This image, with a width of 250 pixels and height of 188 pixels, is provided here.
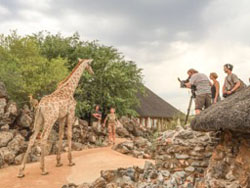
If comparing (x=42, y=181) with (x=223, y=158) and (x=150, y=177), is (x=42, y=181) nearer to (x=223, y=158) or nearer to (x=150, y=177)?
(x=150, y=177)

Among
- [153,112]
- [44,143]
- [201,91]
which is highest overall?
[201,91]

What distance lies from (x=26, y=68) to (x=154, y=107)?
46.8 feet

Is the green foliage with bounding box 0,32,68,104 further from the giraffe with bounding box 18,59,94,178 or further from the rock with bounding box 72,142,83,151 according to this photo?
the giraffe with bounding box 18,59,94,178

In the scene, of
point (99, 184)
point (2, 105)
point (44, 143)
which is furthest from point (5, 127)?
point (99, 184)

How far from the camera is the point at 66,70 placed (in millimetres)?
19344

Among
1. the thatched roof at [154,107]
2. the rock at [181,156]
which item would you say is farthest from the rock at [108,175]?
the thatched roof at [154,107]

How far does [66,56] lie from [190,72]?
16.2m

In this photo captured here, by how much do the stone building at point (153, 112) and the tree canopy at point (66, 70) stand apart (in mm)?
2271

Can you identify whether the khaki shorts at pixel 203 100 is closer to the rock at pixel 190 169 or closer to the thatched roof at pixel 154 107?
the rock at pixel 190 169

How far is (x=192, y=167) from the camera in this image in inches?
268

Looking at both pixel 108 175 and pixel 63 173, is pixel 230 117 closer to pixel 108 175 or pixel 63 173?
pixel 108 175

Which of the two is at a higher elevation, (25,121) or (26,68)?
(26,68)

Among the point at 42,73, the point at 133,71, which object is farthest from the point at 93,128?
the point at 133,71

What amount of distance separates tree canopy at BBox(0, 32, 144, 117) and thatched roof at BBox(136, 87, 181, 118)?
224cm
